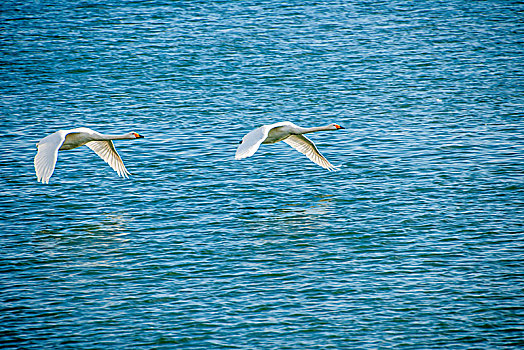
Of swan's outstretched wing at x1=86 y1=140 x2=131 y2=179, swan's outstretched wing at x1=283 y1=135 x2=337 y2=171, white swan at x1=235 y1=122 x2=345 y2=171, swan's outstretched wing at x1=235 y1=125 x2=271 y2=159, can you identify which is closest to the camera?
swan's outstretched wing at x1=235 y1=125 x2=271 y2=159

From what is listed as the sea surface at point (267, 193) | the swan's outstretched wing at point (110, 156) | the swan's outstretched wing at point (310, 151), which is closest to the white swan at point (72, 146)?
the swan's outstretched wing at point (110, 156)

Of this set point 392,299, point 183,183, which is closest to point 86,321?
point 392,299

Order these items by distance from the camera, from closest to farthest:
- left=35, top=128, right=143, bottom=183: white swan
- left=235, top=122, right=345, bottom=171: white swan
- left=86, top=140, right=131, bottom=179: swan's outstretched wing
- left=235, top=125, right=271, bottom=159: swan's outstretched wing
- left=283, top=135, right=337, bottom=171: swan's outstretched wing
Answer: left=35, top=128, right=143, bottom=183: white swan, left=235, top=125, right=271, bottom=159: swan's outstretched wing, left=235, top=122, right=345, bottom=171: white swan, left=86, top=140, right=131, bottom=179: swan's outstretched wing, left=283, top=135, right=337, bottom=171: swan's outstretched wing

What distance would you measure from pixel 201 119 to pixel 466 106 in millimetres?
9319

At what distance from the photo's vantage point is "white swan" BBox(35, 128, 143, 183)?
745 inches

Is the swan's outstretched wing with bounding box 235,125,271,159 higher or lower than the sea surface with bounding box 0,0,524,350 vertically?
higher

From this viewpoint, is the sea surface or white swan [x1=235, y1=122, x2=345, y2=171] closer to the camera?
the sea surface

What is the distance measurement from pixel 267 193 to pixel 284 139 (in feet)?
5.57

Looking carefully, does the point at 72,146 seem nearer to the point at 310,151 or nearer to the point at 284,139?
the point at 284,139

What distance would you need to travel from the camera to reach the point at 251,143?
1978cm

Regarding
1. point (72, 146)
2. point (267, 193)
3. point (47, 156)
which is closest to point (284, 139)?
point (267, 193)

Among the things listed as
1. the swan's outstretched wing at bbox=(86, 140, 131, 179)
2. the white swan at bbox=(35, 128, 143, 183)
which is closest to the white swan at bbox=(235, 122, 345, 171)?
the white swan at bbox=(35, 128, 143, 183)

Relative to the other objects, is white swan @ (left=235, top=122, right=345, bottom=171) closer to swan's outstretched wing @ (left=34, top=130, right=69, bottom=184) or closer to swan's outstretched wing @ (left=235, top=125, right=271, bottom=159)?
swan's outstretched wing @ (left=235, top=125, right=271, bottom=159)

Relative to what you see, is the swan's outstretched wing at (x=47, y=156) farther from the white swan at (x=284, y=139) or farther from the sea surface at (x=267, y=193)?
the white swan at (x=284, y=139)
